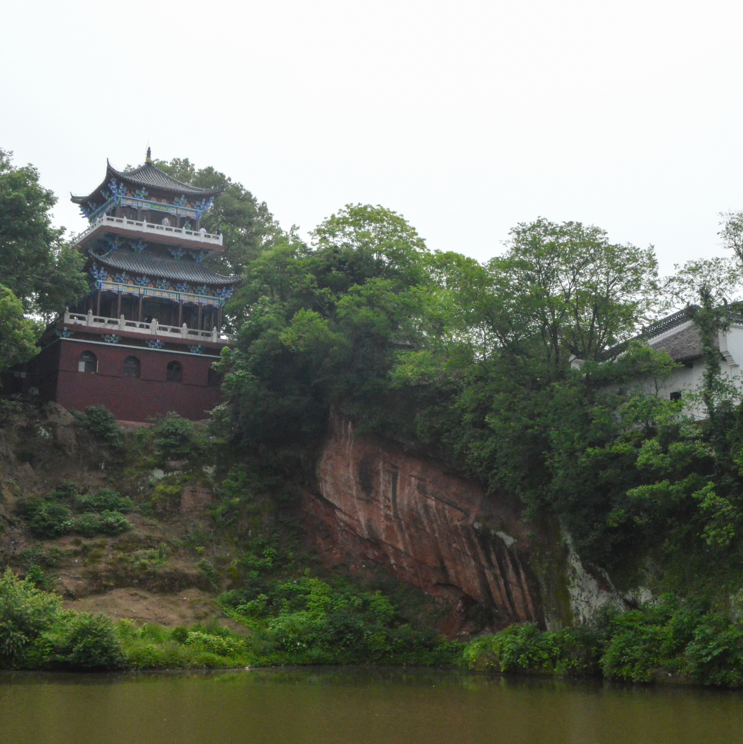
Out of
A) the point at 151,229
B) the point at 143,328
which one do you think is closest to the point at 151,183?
the point at 151,229

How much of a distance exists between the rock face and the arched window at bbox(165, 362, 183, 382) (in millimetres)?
10140

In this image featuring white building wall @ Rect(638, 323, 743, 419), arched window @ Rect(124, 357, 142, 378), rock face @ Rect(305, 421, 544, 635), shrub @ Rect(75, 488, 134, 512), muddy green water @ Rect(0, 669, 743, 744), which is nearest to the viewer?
muddy green water @ Rect(0, 669, 743, 744)

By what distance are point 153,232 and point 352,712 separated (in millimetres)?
33173

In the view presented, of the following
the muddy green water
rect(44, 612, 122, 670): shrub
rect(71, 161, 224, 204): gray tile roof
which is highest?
rect(71, 161, 224, 204): gray tile roof

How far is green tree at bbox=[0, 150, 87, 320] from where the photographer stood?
36.0 m

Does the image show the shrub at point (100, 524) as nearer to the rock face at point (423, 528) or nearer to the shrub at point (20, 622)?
the shrub at point (20, 622)

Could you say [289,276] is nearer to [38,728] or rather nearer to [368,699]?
[368,699]

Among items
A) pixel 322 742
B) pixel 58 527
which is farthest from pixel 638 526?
pixel 58 527

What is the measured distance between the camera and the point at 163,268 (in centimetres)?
4441

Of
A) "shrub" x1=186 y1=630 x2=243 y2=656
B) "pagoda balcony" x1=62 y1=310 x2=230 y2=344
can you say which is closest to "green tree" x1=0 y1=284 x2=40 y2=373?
"pagoda balcony" x1=62 y1=310 x2=230 y2=344

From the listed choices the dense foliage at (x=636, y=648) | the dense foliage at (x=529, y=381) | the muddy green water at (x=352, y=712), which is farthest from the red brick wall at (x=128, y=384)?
the dense foliage at (x=636, y=648)

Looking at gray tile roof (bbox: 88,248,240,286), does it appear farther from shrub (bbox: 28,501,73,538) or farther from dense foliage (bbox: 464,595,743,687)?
dense foliage (bbox: 464,595,743,687)

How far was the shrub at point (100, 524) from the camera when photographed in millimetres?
31547

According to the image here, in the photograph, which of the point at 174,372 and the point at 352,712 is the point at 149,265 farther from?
the point at 352,712
